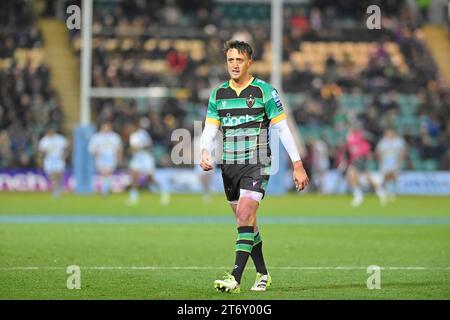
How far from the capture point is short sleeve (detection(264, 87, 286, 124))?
10070mm

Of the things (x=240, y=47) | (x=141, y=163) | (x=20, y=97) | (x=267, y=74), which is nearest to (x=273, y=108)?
(x=240, y=47)

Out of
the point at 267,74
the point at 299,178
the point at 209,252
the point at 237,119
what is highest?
the point at 267,74

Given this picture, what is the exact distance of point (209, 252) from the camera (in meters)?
14.1

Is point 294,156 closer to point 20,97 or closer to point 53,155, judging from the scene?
point 53,155

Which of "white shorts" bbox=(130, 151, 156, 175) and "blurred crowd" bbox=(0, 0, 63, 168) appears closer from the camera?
"white shorts" bbox=(130, 151, 156, 175)

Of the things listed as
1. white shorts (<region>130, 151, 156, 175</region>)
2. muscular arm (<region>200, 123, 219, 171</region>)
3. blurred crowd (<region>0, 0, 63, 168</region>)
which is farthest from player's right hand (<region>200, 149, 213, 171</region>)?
blurred crowd (<region>0, 0, 63, 168</region>)

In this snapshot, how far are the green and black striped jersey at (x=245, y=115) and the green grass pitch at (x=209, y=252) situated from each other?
1426 mm

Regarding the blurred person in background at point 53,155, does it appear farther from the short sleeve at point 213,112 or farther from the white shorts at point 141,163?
the short sleeve at point 213,112

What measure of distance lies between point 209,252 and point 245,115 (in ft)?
14.5

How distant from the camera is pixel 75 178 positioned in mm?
30875

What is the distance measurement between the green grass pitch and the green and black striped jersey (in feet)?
4.68

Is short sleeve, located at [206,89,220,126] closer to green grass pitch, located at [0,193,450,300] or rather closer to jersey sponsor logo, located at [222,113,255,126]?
jersey sponsor logo, located at [222,113,255,126]
